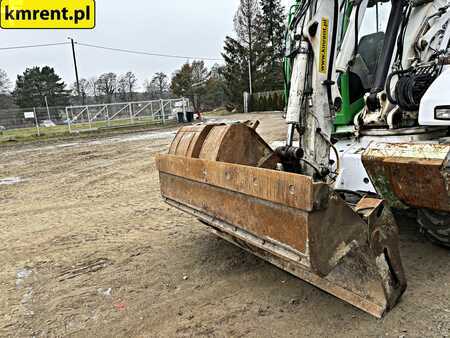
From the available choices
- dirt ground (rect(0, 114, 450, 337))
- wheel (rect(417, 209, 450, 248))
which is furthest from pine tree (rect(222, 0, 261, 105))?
wheel (rect(417, 209, 450, 248))

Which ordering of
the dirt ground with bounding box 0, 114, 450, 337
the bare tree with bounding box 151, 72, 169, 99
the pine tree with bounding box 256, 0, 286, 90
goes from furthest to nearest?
the bare tree with bounding box 151, 72, 169, 99 < the pine tree with bounding box 256, 0, 286, 90 < the dirt ground with bounding box 0, 114, 450, 337

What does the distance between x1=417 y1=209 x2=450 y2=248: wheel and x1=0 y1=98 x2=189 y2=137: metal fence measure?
67.0 ft

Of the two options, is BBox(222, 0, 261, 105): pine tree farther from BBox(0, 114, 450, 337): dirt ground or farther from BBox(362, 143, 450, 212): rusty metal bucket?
BBox(362, 143, 450, 212): rusty metal bucket

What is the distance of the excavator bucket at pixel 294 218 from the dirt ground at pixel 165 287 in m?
0.22

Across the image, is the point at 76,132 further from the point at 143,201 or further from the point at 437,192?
the point at 437,192

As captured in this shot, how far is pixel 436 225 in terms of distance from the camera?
120 inches

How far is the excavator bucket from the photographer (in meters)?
2.13

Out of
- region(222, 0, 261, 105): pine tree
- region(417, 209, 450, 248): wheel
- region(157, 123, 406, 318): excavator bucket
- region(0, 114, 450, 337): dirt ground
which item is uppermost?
region(222, 0, 261, 105): pine tree

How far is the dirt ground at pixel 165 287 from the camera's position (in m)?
2.50

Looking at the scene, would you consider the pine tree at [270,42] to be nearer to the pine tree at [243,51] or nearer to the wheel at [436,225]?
the pine tree at [243,51]

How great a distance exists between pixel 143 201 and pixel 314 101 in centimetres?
357

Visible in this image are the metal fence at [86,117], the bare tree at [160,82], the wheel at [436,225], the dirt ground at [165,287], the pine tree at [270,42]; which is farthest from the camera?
the bare tree at [160,82]

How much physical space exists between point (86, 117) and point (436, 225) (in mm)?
21872

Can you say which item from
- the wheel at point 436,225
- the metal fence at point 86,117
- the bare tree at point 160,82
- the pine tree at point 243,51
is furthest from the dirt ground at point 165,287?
the bare tree at point 160,82
